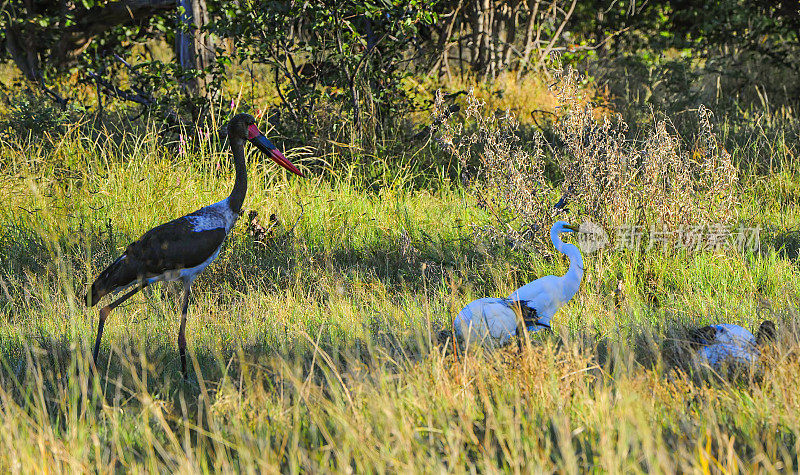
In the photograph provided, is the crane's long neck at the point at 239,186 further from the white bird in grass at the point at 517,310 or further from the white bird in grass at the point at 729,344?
the white bird in grass at the point at 729,344

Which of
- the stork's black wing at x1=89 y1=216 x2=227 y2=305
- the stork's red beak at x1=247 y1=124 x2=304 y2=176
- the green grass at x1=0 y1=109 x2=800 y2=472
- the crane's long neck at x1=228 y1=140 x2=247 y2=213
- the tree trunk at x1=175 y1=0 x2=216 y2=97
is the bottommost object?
the green grass at x1=0 y1=109 x2=800 y2=472

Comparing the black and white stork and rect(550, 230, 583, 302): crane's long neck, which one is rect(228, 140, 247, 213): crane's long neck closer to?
the black and white stork

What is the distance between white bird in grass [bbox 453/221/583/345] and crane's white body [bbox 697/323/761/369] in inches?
32.1

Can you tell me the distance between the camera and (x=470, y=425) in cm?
278

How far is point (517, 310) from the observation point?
3.94 meters

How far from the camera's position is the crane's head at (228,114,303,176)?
503 centimetres

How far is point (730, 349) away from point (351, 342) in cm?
181

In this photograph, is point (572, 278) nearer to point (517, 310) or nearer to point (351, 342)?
point (517, 310)

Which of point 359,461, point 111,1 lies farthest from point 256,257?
point 111,1

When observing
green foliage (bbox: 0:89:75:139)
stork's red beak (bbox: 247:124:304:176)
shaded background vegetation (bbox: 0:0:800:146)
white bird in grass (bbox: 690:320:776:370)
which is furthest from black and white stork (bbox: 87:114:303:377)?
green foliage (bbox: 0:89:75:139)

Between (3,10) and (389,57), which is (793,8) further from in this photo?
(3,10)

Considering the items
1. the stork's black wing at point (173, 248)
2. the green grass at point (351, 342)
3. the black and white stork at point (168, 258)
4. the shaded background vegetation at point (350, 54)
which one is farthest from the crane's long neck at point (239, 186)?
the shaded background vegetation at point (350, 54)

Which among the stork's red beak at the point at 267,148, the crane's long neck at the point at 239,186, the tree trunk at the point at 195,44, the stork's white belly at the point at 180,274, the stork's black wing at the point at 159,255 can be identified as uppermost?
the tree trunk at the point at 195,44

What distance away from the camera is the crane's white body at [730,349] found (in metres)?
3.42
